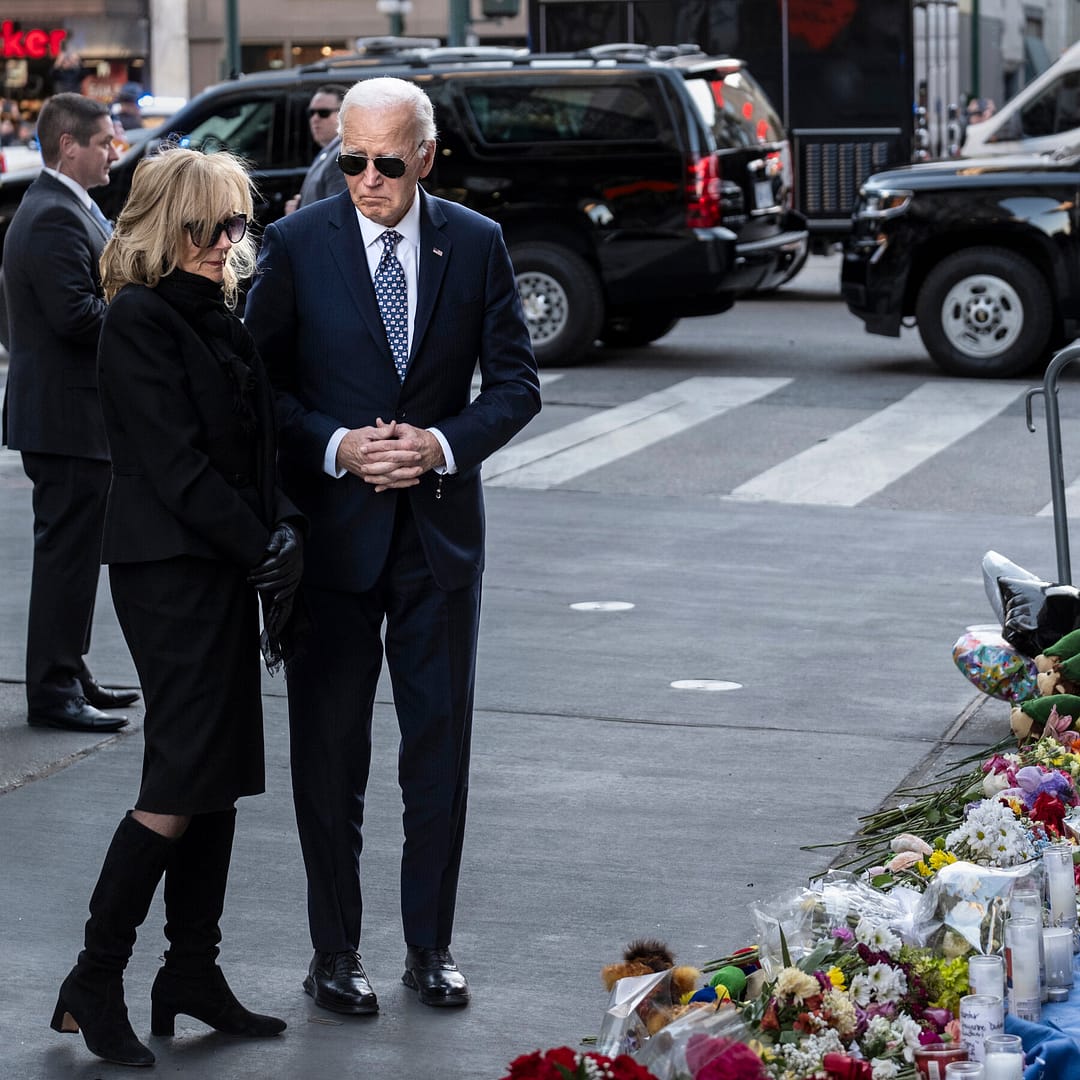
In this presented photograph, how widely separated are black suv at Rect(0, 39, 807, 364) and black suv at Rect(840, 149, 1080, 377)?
1.11 meters

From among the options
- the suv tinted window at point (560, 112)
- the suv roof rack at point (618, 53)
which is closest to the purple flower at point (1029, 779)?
the suv tinted window at point (560, 112)

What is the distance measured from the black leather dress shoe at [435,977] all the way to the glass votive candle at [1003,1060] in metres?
1.29

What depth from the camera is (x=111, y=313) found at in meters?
4.04

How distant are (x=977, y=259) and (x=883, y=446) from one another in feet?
9.40

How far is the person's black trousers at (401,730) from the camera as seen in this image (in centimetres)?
431

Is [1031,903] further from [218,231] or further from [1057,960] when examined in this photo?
[218,231]

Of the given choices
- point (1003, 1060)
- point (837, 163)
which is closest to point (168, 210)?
point (1003, 1060)

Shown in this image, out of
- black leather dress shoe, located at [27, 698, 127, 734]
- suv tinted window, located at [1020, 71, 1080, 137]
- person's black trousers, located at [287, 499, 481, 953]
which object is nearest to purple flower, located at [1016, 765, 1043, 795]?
person's black trousers, located at [287, 499, 481, 953]

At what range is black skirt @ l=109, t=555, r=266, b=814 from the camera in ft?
13.2

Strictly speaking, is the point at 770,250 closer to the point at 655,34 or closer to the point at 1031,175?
the point at 1031,175

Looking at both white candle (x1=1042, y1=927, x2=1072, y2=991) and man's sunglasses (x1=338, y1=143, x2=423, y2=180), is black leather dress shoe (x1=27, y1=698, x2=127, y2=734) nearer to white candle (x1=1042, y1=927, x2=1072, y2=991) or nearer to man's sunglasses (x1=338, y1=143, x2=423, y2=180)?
man's sunglasses (x1=338, y1=143, x2=423, y2=180)

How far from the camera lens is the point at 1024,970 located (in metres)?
3.80

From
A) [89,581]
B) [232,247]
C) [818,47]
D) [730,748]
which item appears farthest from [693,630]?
[818,47]

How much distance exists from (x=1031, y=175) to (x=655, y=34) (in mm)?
7401
